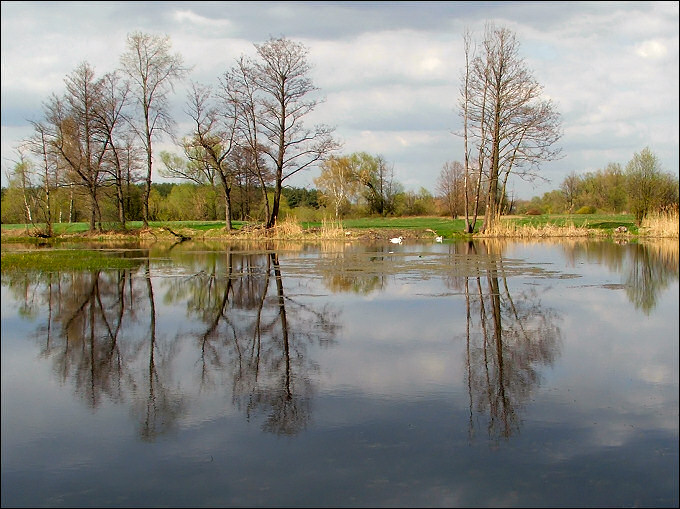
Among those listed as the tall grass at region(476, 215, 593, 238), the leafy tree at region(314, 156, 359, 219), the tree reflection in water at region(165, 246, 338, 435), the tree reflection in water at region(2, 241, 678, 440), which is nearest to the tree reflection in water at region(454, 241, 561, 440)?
the tree reflection in water at region(2, 241, 678, 440)

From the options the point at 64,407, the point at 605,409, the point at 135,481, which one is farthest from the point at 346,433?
the point at 64,407

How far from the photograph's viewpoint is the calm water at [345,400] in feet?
13.1

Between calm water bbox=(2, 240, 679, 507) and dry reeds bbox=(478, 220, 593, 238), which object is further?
dry reeds bbox=(478, 220, 593, 238)

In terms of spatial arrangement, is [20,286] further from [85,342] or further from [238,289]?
[85,342]

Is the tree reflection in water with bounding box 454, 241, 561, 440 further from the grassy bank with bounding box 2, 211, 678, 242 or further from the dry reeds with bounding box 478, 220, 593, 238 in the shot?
the grassy bank with bounding box 2, 211, 678, 242

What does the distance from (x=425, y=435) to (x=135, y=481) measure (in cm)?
212

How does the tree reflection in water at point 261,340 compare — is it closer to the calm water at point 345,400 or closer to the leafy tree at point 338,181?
the calm water at point 345,400

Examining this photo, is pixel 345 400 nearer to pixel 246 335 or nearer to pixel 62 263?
pixel 246 335

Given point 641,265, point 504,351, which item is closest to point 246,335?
point 504,351

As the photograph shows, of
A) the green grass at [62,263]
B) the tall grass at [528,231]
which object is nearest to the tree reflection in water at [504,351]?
the green grass at [62,263]

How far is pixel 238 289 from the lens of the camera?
13102 millimetres

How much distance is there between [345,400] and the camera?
5.67 meters

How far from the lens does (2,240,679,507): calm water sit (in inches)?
157

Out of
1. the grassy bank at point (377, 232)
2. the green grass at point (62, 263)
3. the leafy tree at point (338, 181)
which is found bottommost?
the green grass at point (62, 263)
